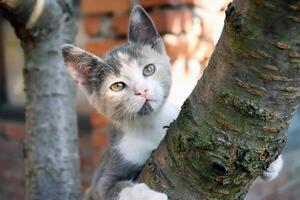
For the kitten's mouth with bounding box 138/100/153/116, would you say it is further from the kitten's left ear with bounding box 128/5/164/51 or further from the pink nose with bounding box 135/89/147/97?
the kitten's left ear with bounding box 128/5/164/51

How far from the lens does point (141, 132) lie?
40.9 inches

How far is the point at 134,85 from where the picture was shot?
0.99m

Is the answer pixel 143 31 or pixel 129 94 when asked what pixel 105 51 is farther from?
pixel 129 94

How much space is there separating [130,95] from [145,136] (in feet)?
0.33

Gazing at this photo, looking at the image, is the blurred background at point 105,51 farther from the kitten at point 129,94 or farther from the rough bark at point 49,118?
the rough bark at point 49,118

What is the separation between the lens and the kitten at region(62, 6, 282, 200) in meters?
0.98

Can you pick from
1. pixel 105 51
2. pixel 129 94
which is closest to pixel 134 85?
pixel 129 94

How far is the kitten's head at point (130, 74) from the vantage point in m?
0.98

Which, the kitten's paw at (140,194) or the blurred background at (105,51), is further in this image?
the blurred background at (105,51)

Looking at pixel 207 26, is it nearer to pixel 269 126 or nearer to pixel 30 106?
pixel 30 106

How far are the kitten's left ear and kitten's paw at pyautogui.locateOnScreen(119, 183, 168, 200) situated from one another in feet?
1.26

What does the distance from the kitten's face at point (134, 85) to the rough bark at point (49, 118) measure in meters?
0.10

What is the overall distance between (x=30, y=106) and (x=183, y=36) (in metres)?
0.74

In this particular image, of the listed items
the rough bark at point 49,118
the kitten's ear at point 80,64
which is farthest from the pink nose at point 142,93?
the rough bark at point 49,118
